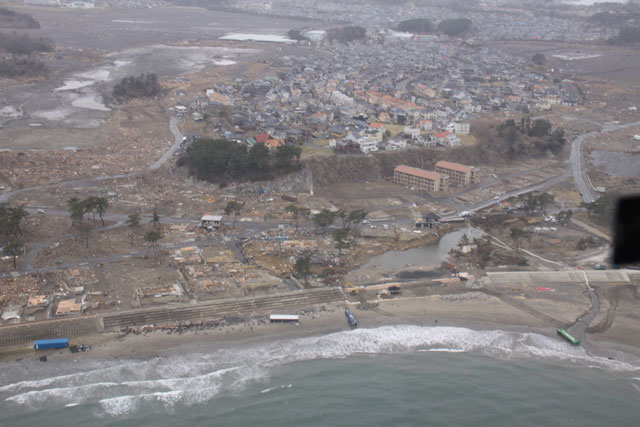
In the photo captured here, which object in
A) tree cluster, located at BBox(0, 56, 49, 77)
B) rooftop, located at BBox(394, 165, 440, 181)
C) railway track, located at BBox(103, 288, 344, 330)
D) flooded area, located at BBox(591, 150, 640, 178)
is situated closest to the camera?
railway track, located at BBox(103, 288, 344, 330)

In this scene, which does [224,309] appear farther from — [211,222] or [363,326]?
[211,222]

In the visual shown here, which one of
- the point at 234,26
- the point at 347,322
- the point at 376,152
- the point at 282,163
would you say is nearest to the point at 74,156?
the point at 282,163

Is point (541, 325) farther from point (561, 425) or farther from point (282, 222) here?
point (282, 222)

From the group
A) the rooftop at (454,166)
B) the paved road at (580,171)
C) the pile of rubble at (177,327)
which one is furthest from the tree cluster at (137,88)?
the pile of rubble at (177,327)

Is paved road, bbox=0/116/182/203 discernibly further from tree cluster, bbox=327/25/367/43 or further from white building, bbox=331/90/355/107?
tree cluster, bbox=327/25/367/43

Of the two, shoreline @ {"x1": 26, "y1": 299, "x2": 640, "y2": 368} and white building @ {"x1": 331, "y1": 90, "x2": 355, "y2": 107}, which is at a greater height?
white building @ {"x1": 331, "y1": 90, "x2": 355, "y2": 107}

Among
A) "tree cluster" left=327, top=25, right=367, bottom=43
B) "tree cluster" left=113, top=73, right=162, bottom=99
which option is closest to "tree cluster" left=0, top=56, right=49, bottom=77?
"tree cluster" left=113, top=73, right=162, bottom=99

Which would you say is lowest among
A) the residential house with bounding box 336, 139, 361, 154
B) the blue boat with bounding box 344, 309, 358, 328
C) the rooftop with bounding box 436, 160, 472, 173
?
the blue boat with bounding box 344, 309, 358, 328
